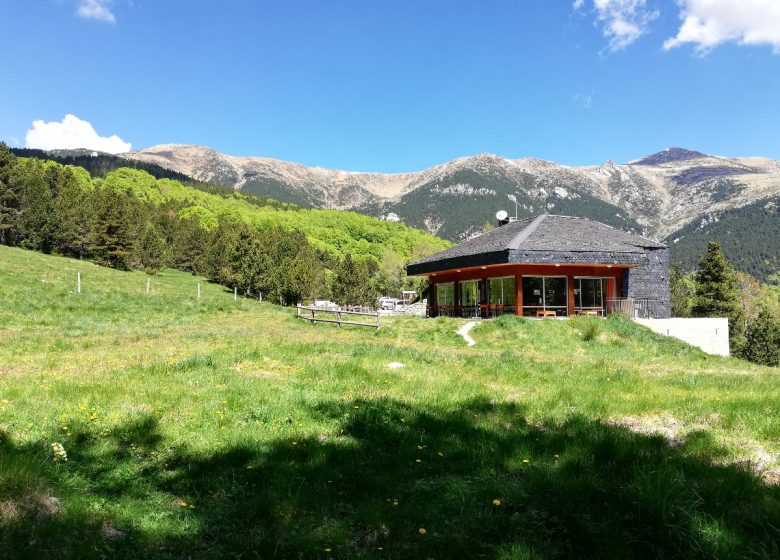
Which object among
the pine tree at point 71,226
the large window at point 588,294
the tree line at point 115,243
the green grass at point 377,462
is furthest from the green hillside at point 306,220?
the green grass at point 377,462

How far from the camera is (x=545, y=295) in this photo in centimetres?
3097

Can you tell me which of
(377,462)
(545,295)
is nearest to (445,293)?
(545,295)

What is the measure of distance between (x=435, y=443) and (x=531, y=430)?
1.48m

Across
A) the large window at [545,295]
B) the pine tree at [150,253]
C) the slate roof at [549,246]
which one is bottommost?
the large window at [545,295]

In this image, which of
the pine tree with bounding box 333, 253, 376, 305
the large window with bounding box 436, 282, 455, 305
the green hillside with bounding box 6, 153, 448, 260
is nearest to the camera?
the large window with bounding box 436, 282, 455, 305

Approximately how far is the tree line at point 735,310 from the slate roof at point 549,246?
27.0 meters

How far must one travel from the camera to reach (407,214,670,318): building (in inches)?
1154

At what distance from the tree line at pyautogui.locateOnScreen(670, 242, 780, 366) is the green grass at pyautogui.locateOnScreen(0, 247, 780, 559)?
51742 mm

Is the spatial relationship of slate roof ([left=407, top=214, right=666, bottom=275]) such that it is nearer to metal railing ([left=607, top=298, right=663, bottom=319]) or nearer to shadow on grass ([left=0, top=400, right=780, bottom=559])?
metal railing ([left=607, top=298, right=663, bottom=319])

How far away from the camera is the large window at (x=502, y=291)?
102ft

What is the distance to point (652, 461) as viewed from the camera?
5.32 m

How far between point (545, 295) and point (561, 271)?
1.89m

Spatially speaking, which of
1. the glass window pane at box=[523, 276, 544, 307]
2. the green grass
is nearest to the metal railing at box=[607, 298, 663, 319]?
the glass window pane at box=[523, 276, 544, 307]

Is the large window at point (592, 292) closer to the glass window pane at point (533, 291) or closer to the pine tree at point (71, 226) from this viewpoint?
the glass window pane at point (533, 291)
